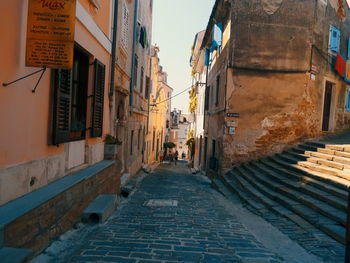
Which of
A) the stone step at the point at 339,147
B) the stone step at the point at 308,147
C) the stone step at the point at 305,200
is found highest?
the stone step at the point at 339,147

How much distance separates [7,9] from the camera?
3.08m

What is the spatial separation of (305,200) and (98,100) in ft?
16.7

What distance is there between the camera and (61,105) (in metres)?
4.54

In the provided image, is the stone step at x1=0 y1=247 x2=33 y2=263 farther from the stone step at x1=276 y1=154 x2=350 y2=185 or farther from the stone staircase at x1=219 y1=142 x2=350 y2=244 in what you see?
the stone step at x1=276 y1=154 x2=350 y2=185

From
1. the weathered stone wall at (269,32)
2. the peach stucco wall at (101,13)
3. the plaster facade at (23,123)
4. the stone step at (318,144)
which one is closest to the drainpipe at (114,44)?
the peach stucco wall at (101,13)

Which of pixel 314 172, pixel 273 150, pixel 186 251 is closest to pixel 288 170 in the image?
pixel 314 172

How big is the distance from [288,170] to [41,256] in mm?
7530

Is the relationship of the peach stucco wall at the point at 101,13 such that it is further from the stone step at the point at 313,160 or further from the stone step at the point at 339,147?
the stone step at the point at 339,147

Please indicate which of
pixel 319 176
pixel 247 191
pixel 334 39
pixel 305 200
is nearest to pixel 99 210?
pixel 305 200

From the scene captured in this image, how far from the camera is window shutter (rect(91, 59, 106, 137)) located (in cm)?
646

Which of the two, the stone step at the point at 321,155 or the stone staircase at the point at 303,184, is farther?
the stone step at the point at 321,155

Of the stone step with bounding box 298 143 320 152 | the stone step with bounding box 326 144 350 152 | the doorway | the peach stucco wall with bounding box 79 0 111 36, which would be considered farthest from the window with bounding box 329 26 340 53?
the peach stucco wall with bounding box 79 0 111 36

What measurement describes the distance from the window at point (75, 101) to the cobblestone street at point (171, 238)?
1692mm

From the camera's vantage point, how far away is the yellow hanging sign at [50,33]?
→ 3.45 metres
